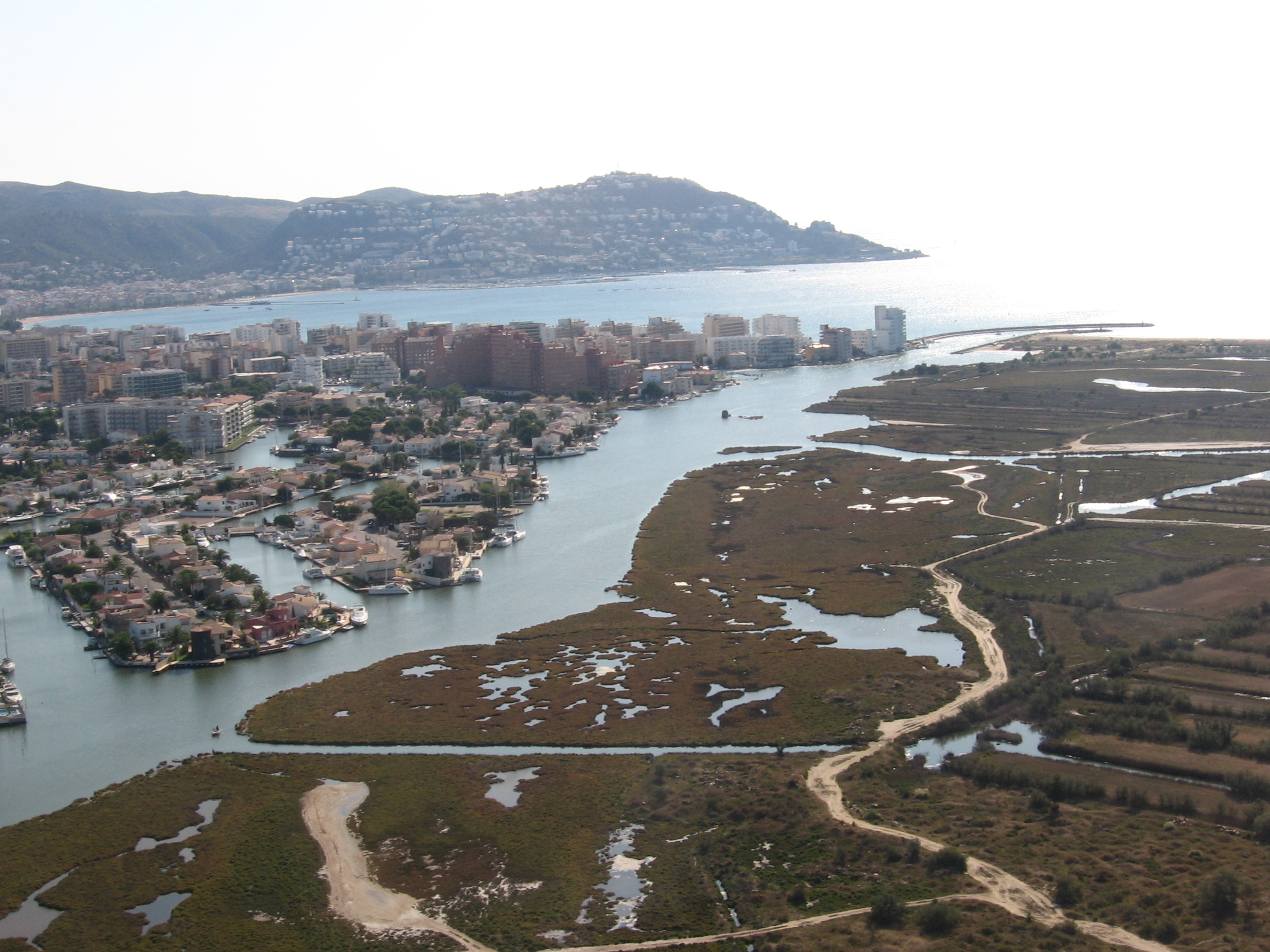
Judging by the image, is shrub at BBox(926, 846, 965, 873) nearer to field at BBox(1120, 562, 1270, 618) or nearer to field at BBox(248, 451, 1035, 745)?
field at BBox(248, 451, 1035, 745)

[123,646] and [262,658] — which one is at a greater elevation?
[123,646]

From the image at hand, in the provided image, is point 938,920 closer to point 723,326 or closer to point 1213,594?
point 1213,594

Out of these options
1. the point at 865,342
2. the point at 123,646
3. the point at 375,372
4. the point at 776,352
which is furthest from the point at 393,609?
the point at 865,342

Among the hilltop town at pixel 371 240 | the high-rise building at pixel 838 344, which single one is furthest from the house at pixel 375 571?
the hilltop town at pixel 371 240

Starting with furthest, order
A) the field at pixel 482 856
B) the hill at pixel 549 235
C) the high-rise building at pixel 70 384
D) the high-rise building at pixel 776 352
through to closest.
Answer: the hill at pixel 549 235 → the high-rise building at pixel 776 352 → the high-rise building at pixel 70 384 → the field at pixel 482 856

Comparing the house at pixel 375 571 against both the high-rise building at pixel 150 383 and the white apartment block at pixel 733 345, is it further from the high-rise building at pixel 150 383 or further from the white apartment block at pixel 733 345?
the white apartment block at pixel 733 345

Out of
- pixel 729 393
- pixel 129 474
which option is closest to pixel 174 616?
pixel 129 474
